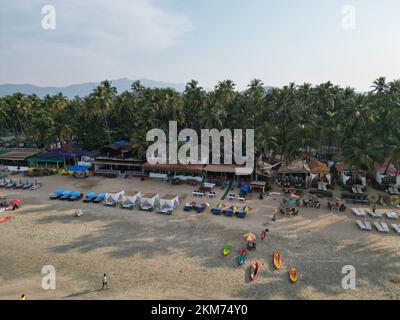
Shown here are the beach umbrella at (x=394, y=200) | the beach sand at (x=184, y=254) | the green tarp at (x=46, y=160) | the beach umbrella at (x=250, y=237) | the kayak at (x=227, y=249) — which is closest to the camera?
the beach sand at (x=184, y=254)

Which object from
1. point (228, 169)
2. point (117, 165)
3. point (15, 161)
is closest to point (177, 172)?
point (228, 169)

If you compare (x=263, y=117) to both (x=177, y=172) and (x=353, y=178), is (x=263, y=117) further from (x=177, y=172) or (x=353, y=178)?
(x=177, y=172)

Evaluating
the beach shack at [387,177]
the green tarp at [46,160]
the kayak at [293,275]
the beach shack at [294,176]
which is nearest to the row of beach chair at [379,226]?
the beach shack at [294,176]

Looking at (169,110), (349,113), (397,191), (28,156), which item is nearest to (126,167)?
(169,110)

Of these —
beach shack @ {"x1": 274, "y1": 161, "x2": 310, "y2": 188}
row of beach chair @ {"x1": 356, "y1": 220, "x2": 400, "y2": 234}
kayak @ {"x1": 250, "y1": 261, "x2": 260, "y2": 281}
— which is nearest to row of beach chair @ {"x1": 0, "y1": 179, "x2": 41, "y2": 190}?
kayak @ {"x1": 250, "y1": 261, "x2": 260, "y2": 281}

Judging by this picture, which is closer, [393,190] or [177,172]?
[393,190]

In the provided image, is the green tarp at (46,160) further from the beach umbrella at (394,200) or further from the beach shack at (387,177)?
the beach shack at (387,177)

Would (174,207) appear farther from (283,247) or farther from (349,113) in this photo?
(349,113)
